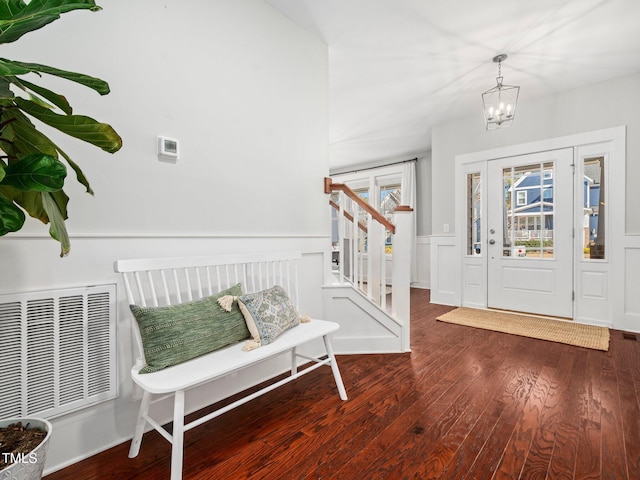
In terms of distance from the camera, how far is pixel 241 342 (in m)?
1.70

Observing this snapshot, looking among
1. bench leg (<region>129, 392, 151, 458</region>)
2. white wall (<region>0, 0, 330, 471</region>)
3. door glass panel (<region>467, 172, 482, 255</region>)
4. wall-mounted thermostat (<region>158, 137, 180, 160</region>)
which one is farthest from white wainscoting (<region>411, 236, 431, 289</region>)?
bench leg (<region>129, 392, 151, 458</region>)

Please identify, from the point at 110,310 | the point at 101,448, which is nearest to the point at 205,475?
the point at 101,448

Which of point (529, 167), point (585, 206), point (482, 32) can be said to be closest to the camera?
point (482, 32)

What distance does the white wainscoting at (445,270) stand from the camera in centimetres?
454

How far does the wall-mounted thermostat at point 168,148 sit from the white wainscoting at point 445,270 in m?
3.96

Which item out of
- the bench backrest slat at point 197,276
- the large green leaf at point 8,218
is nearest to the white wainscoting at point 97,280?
the bench backrest slat at point 197,276

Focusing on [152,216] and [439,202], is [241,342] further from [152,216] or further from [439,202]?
[439,202]

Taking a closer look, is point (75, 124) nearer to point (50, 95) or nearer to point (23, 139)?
point (50, 95)

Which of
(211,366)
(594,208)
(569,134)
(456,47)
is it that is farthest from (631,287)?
(211,366)

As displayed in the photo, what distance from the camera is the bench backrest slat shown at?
151 cm

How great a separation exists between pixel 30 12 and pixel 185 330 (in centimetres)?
119

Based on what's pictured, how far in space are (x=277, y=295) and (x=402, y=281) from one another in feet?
4.09

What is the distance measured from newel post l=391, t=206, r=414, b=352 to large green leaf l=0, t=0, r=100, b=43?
232 cm

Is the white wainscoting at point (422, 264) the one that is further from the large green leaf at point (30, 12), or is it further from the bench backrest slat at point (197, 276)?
the large green leaf at point (30, 12)
